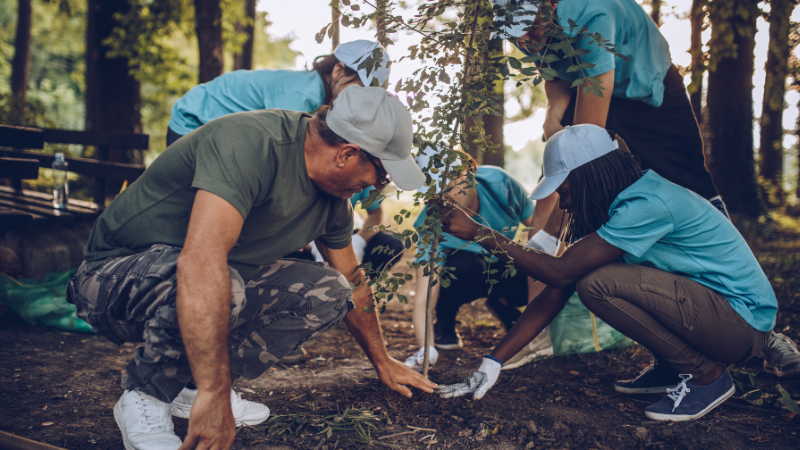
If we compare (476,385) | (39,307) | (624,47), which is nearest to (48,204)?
(39,307)

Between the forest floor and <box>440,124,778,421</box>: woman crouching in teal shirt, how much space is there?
0.16 meters

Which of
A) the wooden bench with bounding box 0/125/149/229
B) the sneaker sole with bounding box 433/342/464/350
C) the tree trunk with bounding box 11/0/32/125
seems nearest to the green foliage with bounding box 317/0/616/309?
the sneaker sole with bounding box 433/342/464/350

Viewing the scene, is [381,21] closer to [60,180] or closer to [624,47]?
[624,47]

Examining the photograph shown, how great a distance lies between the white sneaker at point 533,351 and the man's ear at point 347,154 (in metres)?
1.58

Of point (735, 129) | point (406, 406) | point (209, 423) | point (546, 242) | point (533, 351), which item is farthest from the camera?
point (735, 129)

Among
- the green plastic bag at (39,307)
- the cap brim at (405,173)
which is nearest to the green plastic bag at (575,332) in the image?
the cap brim at (405,173)

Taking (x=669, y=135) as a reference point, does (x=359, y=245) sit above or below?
below

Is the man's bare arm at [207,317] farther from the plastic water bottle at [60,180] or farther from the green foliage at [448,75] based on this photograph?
the plastic water bottle at [60,180]

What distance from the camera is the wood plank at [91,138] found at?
4.71 m

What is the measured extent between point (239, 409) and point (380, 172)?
3.60 ft

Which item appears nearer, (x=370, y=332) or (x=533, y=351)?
(x=370, y=332)

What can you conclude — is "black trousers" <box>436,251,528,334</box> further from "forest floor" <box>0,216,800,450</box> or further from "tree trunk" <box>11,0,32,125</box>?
"tree trunk" <box>11,0,32,125</box>

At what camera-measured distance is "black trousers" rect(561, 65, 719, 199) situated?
279cm

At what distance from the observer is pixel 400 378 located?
2.33 m
